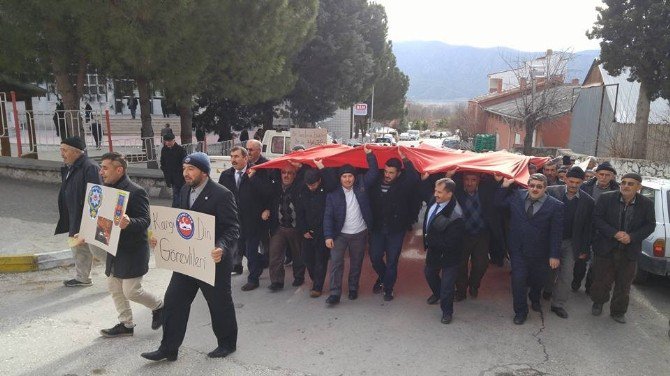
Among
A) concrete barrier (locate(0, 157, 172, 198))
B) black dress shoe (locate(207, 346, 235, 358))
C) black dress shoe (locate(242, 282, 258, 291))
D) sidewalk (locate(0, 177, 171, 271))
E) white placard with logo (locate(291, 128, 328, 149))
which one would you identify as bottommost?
black dress shoe (locate(242, 282, 258, 291))

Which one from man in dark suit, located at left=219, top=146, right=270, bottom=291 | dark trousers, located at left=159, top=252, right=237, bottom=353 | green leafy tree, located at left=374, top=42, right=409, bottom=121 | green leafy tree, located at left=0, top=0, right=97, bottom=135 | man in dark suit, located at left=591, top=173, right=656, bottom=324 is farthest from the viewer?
green leafy tree, located at left=374, top=42, right=409, bottom=121

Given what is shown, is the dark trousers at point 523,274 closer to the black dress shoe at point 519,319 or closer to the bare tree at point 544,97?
the black dress shoe at point 519,319

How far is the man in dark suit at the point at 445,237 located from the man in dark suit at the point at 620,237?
1659mm

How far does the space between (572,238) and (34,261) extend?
7.16 m

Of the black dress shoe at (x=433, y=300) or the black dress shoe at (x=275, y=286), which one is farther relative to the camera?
the black dress shoe at (x=275, y=286)

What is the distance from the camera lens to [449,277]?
17.6ft

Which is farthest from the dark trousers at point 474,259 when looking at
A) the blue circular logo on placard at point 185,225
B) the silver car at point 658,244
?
the blue circular logo on placard at point 185,225

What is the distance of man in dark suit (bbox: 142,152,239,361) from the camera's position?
4188mm

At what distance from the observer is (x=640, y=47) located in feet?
49.6

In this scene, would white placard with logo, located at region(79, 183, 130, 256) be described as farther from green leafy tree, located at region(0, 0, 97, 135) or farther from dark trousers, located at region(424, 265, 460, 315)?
green leafy tree, located at region(0, 0, 97, 135)

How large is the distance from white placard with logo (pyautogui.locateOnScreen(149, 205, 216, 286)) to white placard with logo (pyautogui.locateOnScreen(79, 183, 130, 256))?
30 cm

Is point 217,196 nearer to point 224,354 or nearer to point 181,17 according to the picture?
point 224,354

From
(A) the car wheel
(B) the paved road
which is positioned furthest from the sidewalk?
(A) the car wheel

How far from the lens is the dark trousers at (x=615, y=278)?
5449 mm
